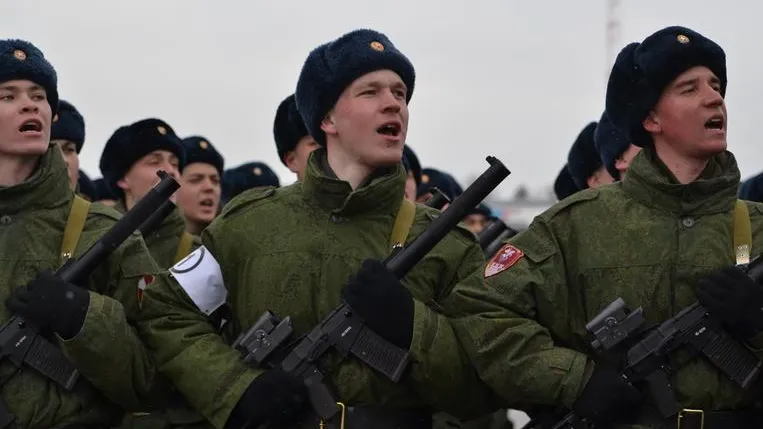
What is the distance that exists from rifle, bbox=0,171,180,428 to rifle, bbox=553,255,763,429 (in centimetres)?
223

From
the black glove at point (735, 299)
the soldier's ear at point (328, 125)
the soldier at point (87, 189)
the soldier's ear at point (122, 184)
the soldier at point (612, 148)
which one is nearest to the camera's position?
the black glove at point (735, 299)

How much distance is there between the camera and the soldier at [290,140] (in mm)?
10516

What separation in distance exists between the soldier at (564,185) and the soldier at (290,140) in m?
2.19

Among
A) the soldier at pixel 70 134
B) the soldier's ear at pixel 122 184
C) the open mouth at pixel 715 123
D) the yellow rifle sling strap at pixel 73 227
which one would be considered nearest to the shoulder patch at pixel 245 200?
the yellow rifle sling strap at pixel 73 227

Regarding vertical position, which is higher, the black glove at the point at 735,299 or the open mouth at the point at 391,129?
the open mouth at the point at 391,129

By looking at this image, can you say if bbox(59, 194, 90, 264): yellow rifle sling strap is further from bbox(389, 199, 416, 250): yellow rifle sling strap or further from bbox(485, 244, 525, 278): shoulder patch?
bbox(485, 244, 525, 278): shoulder patch

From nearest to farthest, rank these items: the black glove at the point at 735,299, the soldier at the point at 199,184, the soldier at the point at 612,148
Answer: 1. the black glove at the point at 735,299
2. the soldier at the point at 612,148
3. the soldier at the point at 199,184

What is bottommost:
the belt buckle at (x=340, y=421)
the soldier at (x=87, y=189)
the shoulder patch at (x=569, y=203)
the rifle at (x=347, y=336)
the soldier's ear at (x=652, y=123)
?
the belt buckle at (x=340, y=421)

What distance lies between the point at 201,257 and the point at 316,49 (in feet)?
3.92

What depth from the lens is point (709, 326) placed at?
6625 mm

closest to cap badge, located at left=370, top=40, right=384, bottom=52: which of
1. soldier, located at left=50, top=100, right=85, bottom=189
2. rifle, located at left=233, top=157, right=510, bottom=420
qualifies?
rifle, located at left=233, top=157, right=510, bottom=420

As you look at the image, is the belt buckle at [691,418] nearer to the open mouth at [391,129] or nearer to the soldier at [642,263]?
the soldier at [642,263]

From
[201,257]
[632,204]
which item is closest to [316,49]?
[201,257]

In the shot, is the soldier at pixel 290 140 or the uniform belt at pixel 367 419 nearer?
the uniform belt at pixel 367 419
